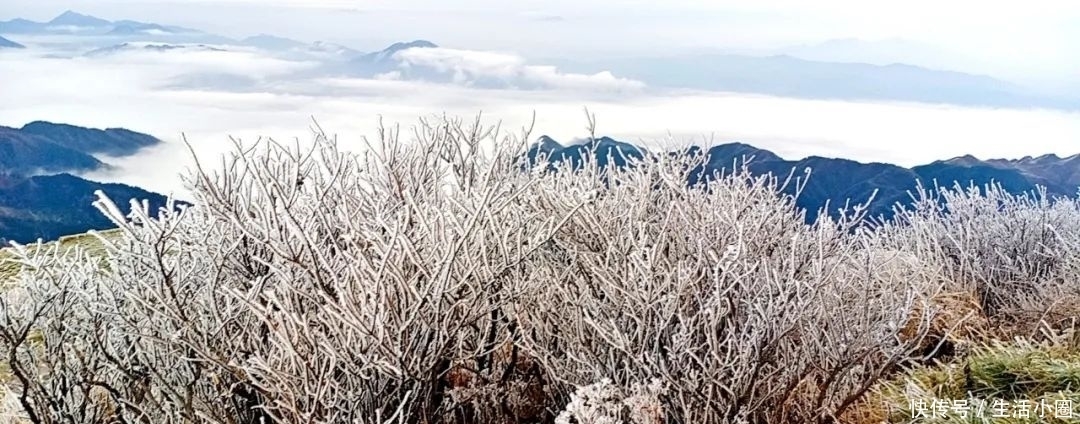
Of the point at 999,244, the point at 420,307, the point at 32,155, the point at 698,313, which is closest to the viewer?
the point at 420,307

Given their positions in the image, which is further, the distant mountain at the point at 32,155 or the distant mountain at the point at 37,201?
the distant mountain at the point at 32,155

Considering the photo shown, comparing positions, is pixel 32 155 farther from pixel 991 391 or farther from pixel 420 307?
pixel 991 391

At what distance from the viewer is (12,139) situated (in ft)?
43.2

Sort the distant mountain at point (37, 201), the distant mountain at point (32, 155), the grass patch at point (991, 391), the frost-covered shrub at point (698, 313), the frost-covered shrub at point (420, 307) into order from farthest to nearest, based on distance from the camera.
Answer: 1. the distant mountain at point (32, 155)
2. the distant mountain at point (37, 201)
3. the grass patch at point (991, 391)
4. the frost-covered shrub at point (698, 313)
5. the frost-covered shrub at point (420, 307)

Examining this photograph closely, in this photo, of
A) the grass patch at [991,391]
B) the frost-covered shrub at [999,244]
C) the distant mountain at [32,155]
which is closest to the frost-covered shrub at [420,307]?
the grass patch at [991,391]

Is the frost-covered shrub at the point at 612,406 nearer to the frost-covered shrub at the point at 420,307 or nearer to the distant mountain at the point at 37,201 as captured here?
the frost-covered shrub at the point at 420,307

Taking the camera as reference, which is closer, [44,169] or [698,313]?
[698,313]

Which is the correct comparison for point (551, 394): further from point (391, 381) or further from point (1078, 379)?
point (1078, 379)

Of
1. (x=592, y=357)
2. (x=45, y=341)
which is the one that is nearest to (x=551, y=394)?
(x=592, y=357)

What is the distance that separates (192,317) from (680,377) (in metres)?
1.62

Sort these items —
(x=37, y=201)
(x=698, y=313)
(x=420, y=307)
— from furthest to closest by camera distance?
1. (x=37, y=201)
2. (x=698, y=313)
3. (x=420, y=307)

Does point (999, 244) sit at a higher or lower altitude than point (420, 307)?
lower

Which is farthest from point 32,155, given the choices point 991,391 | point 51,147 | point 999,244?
point 991,391

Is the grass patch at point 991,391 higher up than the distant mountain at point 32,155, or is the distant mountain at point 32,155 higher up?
the grass patch at point 991,391
